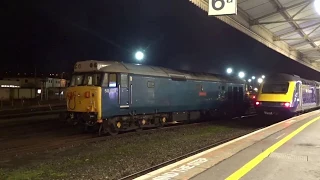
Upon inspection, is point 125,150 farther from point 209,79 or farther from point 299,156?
point 209,79

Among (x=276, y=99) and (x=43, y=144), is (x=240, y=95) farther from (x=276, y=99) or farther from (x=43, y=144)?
(x=43, y=144)

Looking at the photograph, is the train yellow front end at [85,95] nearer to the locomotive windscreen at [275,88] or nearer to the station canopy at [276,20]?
the station canopy at [276,20]

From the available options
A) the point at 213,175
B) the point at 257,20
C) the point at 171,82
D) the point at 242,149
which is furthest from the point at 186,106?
the point at 213,175

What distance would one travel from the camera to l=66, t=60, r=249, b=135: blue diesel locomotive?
14.0m

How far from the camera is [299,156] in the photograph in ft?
26.9

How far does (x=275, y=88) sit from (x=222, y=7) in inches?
469

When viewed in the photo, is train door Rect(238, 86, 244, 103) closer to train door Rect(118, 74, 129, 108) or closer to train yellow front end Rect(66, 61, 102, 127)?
train door Rect(118, 74, 129, 108)

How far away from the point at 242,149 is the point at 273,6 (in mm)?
11341

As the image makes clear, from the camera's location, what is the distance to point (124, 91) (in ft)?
48.6

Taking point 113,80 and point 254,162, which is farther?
point 113,80

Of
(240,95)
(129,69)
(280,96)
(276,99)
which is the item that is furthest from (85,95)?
(240,95)

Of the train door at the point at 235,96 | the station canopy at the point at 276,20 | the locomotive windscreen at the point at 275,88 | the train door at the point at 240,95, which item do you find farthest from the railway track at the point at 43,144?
the train door at the point at 240,95

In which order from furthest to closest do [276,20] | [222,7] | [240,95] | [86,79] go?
1. [240,95]
2. [276,20]
3. [86,79]
4. [222,7]

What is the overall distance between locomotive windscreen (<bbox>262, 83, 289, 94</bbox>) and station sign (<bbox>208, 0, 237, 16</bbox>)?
11.6 meters
